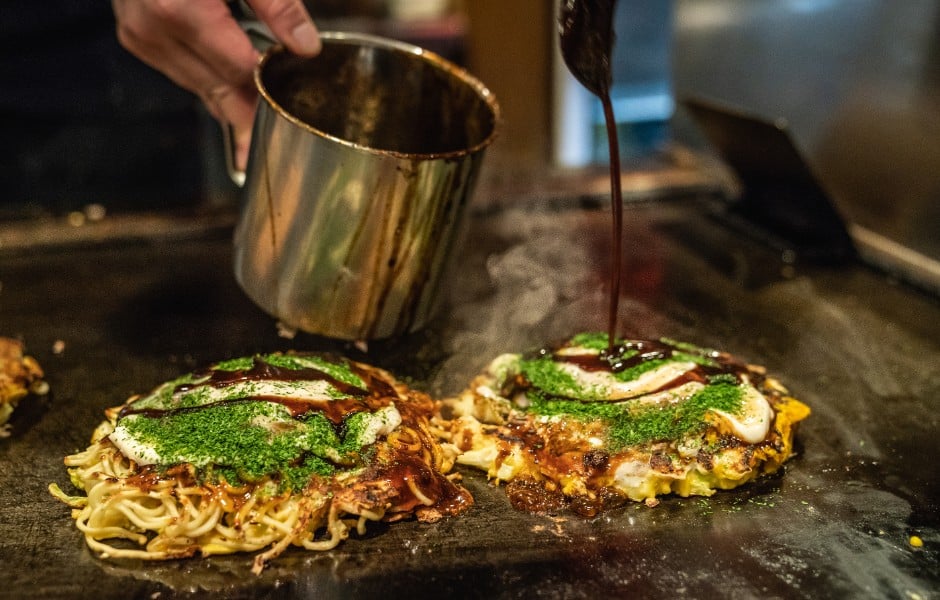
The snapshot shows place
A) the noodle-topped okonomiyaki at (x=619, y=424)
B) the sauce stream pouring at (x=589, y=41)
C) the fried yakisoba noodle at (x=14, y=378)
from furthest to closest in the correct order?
the fried yakisoba noodle at (x=14, y=378)
the noodle-topped okonomiyaki at (x=619, y=424)
the sauce stream pouring at (x=589, y=41)

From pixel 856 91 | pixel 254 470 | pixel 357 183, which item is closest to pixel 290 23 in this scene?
pixel 357 183

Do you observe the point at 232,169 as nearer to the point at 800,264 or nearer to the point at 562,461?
the point at 562,461

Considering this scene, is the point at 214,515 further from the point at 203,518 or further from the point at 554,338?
the point at 554,338

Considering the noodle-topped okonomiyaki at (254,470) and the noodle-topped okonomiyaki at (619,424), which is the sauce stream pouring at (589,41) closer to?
the noodle-topped okonomiyaki at (619,424)

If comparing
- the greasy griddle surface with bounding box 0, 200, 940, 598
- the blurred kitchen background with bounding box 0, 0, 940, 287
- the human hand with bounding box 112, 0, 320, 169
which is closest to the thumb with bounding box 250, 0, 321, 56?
the human hand with bounding box 112, 0, 320, 169

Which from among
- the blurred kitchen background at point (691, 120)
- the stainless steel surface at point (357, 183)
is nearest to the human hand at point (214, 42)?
the stainless steel surface at point (357, 183)

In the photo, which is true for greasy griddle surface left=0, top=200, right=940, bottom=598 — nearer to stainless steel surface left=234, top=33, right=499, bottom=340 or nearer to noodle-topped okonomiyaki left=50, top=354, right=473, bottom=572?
noodle-topped okonomiyaki left=50, top=354, right=473, bottom=572

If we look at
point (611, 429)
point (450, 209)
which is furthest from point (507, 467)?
point (450, 209)
